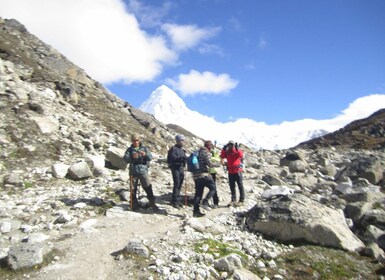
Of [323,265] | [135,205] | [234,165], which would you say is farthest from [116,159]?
[323,265]

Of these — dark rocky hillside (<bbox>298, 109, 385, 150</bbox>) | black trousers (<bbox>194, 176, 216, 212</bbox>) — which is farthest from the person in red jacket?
dark rocky hillside (<bbox>298, 109, 385, 150</bbox>)

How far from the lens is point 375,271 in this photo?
983 centimetres

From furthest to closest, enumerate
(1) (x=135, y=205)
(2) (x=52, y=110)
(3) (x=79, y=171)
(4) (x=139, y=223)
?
(2) (x=52, y=110)
(3) (x=79, y=171)
(1) (x=135, y=205)
(4) (x=139, y=223)

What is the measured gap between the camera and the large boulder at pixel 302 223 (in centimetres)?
1102

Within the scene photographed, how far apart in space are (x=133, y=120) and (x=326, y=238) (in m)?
23.9

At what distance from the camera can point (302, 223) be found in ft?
37.2

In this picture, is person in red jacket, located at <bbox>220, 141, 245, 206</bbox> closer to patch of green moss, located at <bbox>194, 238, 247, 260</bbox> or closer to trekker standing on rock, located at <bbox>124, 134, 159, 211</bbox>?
trekker standing on rock, located at <bbox>124, 134, 159, 211</bbox>

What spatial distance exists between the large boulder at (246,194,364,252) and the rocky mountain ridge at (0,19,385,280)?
1.3 inches

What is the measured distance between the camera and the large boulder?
11.0 meters

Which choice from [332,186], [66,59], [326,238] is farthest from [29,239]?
[66,59]

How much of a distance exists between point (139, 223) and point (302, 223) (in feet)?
17.6

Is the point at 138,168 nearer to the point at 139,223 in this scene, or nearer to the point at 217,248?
the point at 139,223

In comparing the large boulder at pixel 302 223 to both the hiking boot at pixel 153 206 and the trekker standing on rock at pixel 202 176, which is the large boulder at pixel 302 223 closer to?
the trekker standing on rock at pixel 202 176

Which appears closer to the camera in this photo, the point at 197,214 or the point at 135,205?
the point at 197,214
